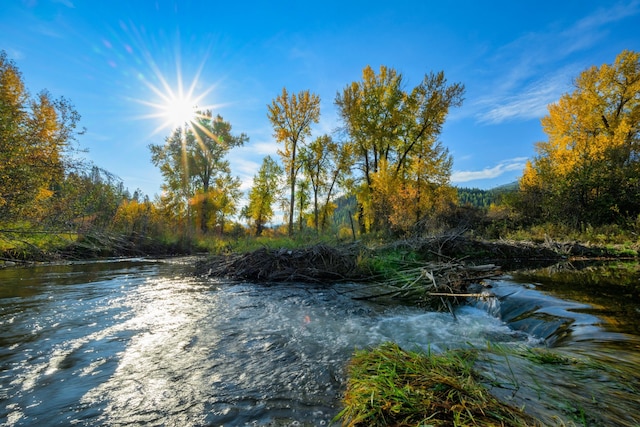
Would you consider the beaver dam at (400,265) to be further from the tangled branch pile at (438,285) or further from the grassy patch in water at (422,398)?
the grassy patch in water at (422,398)

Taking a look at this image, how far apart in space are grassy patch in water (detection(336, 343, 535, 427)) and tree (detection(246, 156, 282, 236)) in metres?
31.2

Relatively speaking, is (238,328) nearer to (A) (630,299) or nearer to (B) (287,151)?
(A) (630,299)

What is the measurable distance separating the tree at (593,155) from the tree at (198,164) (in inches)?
1069

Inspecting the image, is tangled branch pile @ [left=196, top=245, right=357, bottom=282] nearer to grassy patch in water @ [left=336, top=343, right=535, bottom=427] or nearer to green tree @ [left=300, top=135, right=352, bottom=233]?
grassy patch in water @ [left=336, top=343, right=535, bottom=427]

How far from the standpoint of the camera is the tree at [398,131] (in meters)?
22.0

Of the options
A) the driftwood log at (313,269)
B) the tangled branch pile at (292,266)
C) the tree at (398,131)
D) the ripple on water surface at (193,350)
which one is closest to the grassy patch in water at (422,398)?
the ripple on water surface at (193,350)

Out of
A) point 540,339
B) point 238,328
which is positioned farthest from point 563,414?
point 238,328

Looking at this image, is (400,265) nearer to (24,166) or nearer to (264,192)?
(24,166)

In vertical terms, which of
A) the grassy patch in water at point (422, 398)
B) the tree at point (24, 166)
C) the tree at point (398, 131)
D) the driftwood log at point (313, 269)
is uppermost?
the tree at point (398, 131)

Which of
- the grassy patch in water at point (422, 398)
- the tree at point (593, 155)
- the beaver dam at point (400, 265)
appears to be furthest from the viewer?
the tree at point (593, 155)

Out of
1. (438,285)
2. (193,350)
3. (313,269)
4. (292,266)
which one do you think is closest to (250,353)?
(193,350)

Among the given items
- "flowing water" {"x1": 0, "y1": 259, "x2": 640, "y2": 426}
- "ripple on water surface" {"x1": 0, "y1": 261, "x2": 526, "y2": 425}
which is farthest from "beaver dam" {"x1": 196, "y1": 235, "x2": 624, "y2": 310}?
"ripple on water surface" {"x1": 0, "y1": 261, "x2": 526, "y2": 425}

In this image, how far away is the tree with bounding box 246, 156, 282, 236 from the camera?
32.9 metres

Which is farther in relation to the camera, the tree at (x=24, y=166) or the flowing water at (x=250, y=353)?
the tree at (x=24, y=166)
